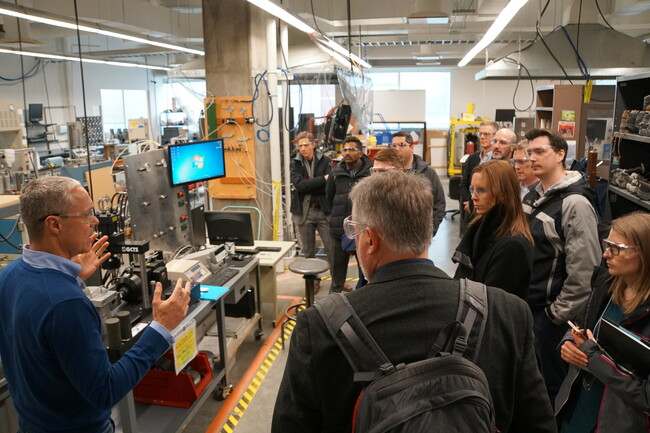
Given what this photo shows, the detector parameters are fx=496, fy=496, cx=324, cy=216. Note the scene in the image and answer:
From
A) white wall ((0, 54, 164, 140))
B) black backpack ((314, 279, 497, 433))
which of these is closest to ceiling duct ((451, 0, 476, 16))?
black backpack ((314, 279, 497, 433))

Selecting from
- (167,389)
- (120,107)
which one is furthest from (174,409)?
(120,107)

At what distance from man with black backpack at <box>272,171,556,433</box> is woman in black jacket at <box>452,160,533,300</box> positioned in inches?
38.7

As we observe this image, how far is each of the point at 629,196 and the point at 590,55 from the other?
2.28 meters

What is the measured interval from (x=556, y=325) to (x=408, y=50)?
10.4 meters

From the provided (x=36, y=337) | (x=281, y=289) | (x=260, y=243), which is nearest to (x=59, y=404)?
(x=36, y=337)

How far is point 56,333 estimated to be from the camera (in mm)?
1541

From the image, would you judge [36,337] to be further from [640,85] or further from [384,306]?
[640,85]

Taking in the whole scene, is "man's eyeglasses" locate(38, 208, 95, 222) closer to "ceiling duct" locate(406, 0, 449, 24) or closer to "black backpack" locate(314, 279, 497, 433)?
"black backpack" locate(314, 279, 497, 433)

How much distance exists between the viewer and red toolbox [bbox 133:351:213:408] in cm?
282

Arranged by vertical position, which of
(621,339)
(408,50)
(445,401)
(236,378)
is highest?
(408,50)

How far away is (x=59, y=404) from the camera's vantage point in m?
1.66

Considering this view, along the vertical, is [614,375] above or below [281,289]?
above

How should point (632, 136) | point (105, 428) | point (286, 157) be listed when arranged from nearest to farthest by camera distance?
point (105, 428)
point (632, 136)
point (286, 157)

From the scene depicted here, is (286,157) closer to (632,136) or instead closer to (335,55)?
(335,55)
